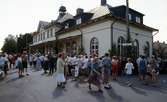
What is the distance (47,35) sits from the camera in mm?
43656

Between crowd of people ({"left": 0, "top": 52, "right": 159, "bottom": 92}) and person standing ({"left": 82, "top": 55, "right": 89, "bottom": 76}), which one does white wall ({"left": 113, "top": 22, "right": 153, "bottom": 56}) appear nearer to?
crowd of people ({"left": 0, "top": 52, "right": 159, "bottom": 92})

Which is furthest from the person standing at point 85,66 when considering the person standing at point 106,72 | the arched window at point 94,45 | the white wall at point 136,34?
the arched window at point 94,45

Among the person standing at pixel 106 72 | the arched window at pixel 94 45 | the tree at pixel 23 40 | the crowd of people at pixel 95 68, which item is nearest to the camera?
the crowd of people at pixel 95 68

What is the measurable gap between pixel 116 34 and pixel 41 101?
62.5ft

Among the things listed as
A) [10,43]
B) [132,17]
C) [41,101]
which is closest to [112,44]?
[132,17]

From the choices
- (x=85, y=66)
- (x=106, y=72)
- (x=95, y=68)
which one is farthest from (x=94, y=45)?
(x=95, y=68)

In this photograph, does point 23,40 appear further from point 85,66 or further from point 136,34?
Answer: point 85,66

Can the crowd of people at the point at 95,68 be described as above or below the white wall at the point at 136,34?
below

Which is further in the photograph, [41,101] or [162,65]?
[162,65]

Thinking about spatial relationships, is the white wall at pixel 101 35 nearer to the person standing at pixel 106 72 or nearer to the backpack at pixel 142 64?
the backpack at pixel 142 64

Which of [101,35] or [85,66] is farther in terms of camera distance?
[101,35]

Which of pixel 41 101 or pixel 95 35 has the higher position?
pixel 95 35

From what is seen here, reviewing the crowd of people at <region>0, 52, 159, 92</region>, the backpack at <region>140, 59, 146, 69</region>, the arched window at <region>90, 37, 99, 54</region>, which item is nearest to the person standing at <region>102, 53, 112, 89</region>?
the crowd of people at <region>0, 52, 159, 92</region>

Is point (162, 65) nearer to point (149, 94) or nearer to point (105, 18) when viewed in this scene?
point (105, 18)
